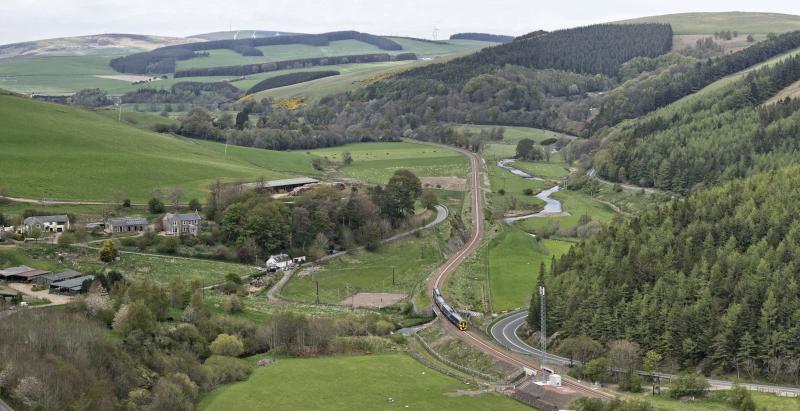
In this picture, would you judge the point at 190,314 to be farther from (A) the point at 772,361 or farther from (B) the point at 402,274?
(A) the point at 772,361

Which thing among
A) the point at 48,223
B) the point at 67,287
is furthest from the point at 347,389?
the point at 48,223

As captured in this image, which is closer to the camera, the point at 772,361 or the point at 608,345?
the point at 772,361

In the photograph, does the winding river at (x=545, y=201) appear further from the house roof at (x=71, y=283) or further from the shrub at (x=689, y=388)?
the shrub at (x=689, y=388)

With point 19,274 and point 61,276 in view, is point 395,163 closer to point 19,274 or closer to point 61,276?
point 61,276

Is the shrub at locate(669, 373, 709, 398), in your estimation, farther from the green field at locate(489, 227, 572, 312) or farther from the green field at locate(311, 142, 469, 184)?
the green field at locate(311, 142, 469, 184)

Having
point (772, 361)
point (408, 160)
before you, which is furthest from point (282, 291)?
point (408, 160)
